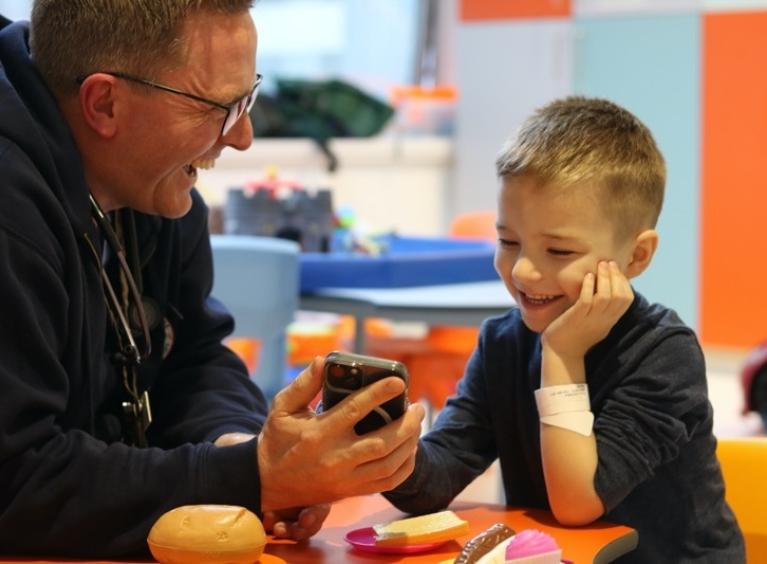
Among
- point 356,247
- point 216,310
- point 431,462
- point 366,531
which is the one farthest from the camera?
point 356,247

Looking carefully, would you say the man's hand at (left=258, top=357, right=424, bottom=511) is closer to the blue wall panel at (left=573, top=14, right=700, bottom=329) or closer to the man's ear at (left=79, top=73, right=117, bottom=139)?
the man's ear at (left=79, top=73, right=117, bottom=139)

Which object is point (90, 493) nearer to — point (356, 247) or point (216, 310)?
point (216, 310)

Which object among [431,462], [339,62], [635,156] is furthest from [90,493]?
[339,62]

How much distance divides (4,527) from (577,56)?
504 centimetres

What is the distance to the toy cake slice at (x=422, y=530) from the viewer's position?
1.33 meters

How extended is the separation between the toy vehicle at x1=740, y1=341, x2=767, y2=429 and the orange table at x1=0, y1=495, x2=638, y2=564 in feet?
10.2

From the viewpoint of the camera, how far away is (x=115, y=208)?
161cm

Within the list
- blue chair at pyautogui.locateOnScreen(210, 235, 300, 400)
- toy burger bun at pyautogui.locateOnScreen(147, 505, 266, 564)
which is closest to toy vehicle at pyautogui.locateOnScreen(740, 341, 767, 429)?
blue chair at pyautogui.locateOnScreen(210, 235, 300, 400)

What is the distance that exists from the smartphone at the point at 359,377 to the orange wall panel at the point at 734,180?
4.66 metres

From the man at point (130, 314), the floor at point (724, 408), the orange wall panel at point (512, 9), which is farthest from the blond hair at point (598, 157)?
the orange wall panel at point (512, 9)

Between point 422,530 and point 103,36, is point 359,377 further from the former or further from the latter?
point 103,36

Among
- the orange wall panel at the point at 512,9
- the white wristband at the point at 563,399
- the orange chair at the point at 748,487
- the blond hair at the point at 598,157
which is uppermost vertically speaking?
the orange wall panel at the point at 512,9

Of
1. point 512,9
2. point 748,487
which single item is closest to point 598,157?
point 748,487

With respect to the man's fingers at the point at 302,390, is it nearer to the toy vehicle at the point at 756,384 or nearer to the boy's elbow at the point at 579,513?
the boy's elbow at the point at 579,513
